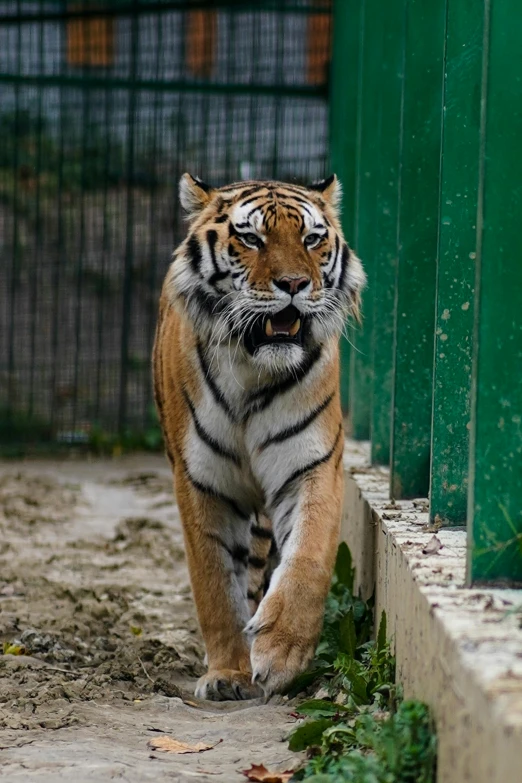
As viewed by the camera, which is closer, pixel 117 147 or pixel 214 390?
pixel 214 390

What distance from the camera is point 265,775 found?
2.97 meters

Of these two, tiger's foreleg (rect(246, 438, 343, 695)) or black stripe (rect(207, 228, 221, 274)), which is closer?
tiger's foreleg (rect(246, 438, 343, 695))

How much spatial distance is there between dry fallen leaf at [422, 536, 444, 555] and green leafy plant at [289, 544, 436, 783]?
0.34 meters

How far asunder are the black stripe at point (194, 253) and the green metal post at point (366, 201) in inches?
59.9

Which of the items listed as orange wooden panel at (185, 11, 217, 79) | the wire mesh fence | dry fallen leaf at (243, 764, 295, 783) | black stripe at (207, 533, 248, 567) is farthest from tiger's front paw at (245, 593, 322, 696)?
orange wooden panel at (185, 11, 217, 79)

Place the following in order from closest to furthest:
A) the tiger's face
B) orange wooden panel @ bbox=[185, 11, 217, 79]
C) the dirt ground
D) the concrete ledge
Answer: the concrete ledge → the dirt ground → the tiger's face → orange wooden panel @ bbox=[185, 11, 217, 79]

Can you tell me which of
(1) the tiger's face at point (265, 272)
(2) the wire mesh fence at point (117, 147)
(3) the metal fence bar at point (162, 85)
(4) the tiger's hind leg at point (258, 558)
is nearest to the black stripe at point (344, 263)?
(1) the tiger's face at point (265, 272)

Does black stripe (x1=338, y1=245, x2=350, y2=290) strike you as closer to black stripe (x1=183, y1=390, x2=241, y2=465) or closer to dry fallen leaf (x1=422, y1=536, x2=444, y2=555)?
black stripe (x1=183, y1=390, x2=241, y2=465)

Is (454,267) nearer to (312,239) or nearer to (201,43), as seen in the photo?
(312,239)

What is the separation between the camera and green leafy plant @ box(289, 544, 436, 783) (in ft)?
8.88

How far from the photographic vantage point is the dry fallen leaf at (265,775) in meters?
2.93

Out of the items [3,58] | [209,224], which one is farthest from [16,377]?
[209,224]

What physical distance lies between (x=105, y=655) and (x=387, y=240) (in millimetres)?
1956

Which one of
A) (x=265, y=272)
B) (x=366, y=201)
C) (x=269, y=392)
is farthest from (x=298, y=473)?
(x=366, y=201)
